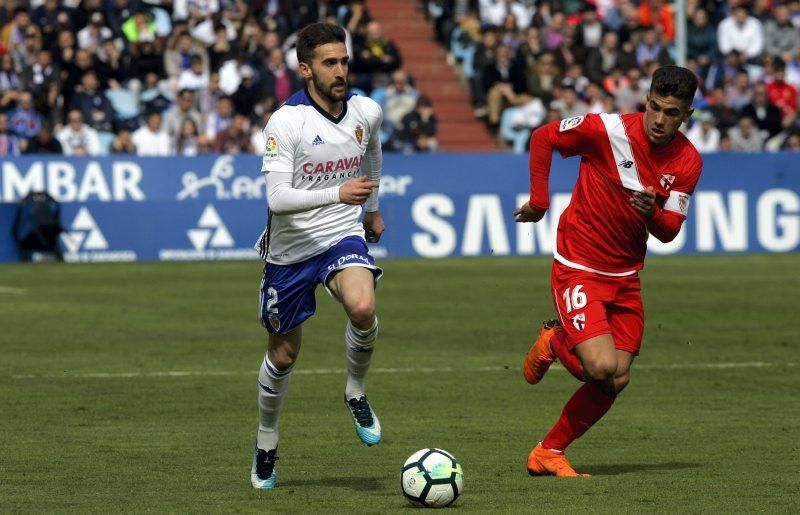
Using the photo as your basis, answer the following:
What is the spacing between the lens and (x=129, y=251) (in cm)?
2425

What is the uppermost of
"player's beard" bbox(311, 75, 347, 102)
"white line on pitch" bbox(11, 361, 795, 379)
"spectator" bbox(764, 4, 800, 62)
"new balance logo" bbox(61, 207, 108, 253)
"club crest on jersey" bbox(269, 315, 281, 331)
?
"player's beard" bbox(311, 75, 347, 102)

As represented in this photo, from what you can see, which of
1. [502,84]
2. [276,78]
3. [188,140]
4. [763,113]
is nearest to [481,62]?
[502,84]

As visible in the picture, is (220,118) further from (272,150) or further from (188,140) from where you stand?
(272,150)

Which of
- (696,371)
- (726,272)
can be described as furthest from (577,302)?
(726,272)

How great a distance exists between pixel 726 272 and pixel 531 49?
29.3 ft

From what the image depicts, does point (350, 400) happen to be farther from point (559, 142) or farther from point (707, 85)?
point (707, 85)

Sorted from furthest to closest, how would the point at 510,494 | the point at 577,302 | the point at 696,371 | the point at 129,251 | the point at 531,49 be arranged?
1. the point at 531,49
2. the point at 129,251
3. the point at 696,371
4. the point at 577,302
5. the point at 510,494

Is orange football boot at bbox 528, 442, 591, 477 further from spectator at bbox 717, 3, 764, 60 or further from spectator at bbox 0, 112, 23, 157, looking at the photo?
spectator at bbox 717, 3, 764, 60

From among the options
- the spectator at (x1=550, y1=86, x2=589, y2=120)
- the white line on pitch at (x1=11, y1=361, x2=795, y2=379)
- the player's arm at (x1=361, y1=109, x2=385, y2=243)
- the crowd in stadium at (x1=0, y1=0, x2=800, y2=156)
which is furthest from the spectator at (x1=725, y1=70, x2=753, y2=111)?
the player's arm at (x1=361, y1=109, x2=385, y2=243)

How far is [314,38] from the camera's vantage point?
26.8ft

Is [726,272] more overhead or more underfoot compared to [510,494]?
more underfoot

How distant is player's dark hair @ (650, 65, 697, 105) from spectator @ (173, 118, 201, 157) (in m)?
18.4

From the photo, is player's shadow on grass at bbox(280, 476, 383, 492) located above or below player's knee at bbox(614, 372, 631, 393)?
below

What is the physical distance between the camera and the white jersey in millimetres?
8078
